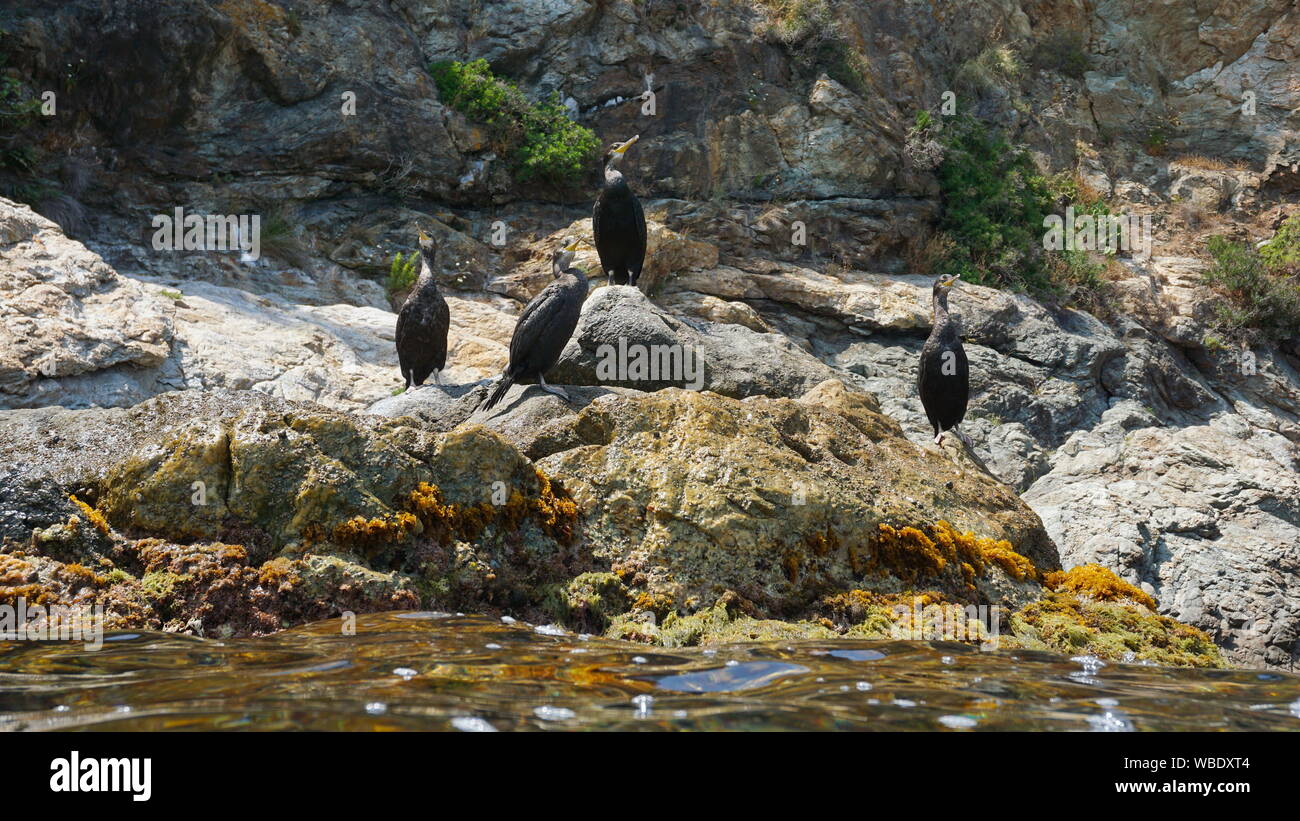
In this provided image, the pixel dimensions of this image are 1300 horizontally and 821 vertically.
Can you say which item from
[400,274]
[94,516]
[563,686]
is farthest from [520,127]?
[563,686]

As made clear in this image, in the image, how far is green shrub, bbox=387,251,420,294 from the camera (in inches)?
520

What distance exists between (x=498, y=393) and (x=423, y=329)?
230 cm

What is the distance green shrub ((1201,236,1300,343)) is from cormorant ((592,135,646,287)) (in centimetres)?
1087

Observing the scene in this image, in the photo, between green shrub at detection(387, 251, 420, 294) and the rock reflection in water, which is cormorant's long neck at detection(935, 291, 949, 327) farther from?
green shrub at detection(387, 251, 420, 294)

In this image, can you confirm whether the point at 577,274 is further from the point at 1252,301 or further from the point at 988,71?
the point at 988,71

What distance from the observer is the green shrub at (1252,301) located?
54.4 ft

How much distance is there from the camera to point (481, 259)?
46.8 ft

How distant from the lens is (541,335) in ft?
24.9

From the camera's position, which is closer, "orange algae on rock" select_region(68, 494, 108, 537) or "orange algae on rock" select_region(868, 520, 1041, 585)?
"orange algae on rock" select_region(68, 494, 108, 537)

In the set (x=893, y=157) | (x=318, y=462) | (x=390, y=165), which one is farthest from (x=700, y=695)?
(x=893, y=157)

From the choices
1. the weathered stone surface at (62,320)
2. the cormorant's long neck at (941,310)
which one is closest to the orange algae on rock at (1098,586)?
the cormorant's long neck at (941,310)

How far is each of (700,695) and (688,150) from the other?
13.6 meters

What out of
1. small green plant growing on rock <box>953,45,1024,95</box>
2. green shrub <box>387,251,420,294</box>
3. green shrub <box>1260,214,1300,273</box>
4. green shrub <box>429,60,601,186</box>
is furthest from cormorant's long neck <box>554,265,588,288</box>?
green shrub <box>1260,214,1300,273</box>
